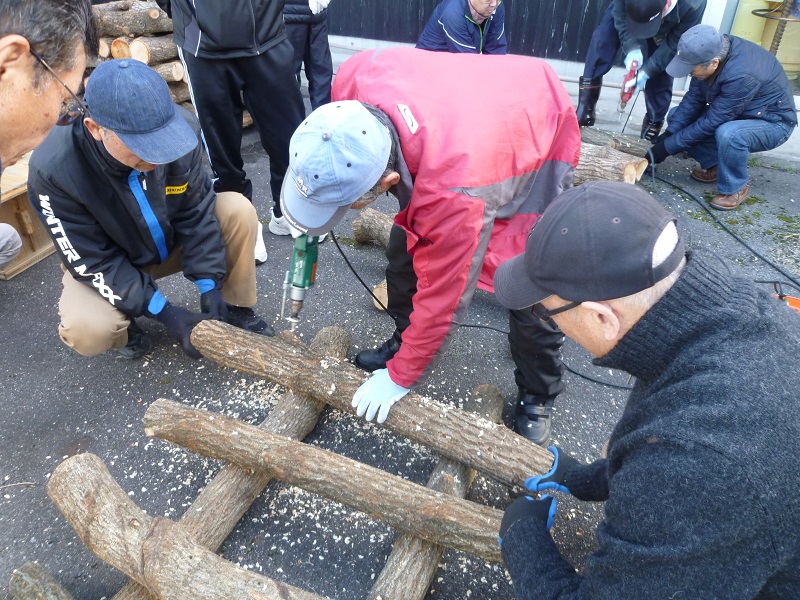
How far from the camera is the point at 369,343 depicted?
3150 millimetres

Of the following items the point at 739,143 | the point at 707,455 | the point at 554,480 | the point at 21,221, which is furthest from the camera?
the point at 739,143

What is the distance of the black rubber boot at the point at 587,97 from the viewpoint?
5.31 metres

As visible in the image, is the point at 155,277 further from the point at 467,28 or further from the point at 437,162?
the point at 467,28

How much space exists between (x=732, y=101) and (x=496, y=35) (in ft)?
6.44

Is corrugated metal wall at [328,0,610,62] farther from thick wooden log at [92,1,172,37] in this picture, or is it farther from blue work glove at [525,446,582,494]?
blue work glove at [525,446,582,494]

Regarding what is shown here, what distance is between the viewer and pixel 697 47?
413 centimetres

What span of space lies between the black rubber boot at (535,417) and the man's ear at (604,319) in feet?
4.54

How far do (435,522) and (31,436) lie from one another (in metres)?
1.95

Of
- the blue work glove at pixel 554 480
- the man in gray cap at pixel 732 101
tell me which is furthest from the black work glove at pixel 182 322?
the man in gray cap at pixel 732 101

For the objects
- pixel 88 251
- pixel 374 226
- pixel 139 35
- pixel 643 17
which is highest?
pixel 643 17

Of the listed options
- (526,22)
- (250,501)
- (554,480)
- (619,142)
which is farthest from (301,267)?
(526,22)

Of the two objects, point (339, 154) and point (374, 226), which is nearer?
point (339, 154)

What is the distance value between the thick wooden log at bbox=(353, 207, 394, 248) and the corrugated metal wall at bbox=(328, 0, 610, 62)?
3223mm

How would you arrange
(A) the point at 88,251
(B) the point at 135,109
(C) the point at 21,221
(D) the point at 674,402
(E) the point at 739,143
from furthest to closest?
(E) the point at 739,143 < (C) the point at 21,221 < (A) the point at 88,251 < (B) the point at 135,109 < (D) the point at 674,402
